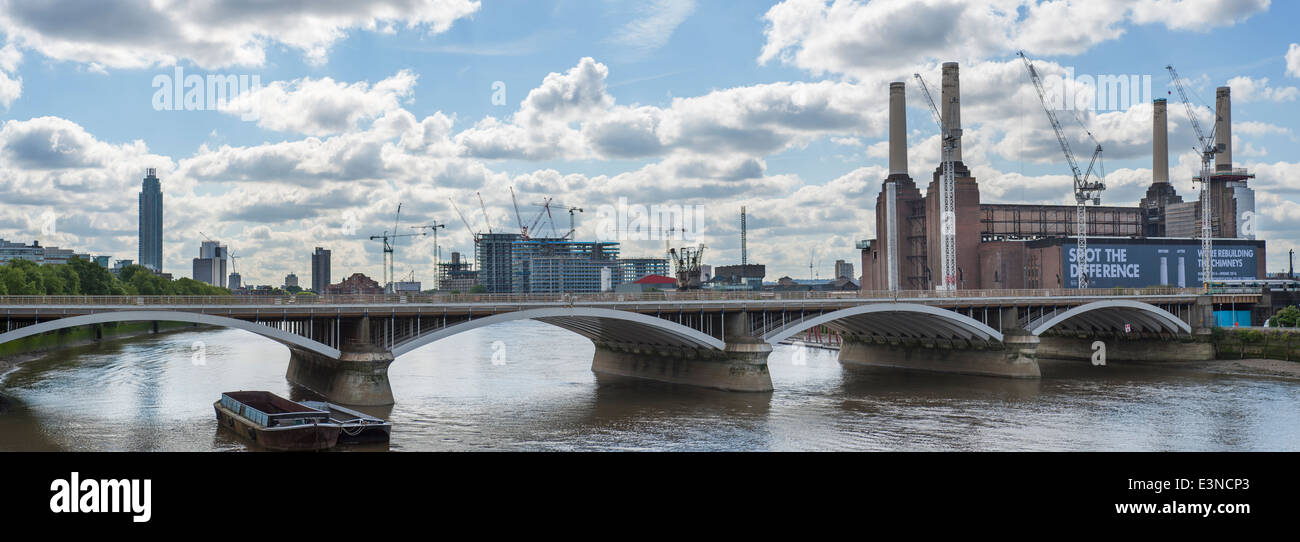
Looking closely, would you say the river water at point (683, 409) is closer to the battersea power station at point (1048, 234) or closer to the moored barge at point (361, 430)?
the moored barge at point (361, 430)

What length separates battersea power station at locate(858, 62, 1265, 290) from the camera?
136750 mm

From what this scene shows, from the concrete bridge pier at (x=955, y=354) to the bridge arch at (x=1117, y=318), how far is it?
5013mm

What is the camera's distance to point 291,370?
7356cm

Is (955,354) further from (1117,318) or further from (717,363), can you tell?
(717,363)

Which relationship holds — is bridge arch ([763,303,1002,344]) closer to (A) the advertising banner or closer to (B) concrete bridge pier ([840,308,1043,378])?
(B) concrete bridge pier ([840,308,1043,378])

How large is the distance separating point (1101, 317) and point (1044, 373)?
15225 millimetres

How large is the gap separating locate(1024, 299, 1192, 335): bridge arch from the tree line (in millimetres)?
105271

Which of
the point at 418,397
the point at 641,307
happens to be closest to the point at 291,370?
the point at 418,397

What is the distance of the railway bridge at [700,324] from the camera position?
2250 inches

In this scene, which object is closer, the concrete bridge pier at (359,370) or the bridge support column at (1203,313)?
the concrete bridge pier at (359,370)

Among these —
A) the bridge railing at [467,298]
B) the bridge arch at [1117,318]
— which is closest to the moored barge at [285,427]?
the bridge railing at [467,298]

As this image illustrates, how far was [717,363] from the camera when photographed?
71125 millimetres

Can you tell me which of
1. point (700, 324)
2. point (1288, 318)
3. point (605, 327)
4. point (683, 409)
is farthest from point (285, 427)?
point (1288, 318)
